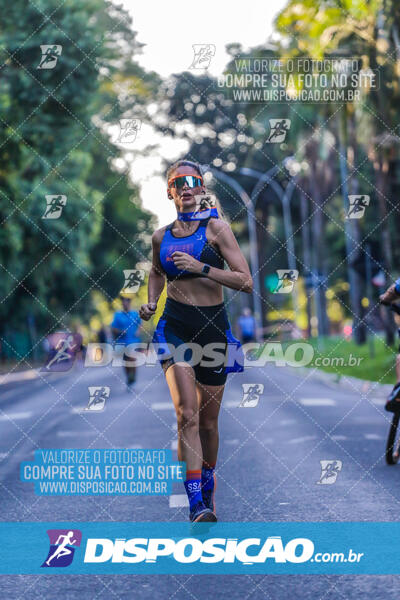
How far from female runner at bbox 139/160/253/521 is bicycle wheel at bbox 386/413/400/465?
3.13 meters

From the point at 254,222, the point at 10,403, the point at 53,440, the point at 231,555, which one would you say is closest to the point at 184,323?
the point at 231,555

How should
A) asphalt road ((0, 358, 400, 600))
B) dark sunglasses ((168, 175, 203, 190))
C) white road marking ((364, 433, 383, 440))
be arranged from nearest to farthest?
asphalt road ((0, 358, 400, 600))
dark sunglasses ((168, 175, 203, 190))
white road marking ((364, 433, 383, 440))

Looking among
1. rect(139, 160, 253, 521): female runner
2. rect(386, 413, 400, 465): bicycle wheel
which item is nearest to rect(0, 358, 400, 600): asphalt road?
rect(386, 413, 400, 465): bicycle wheel

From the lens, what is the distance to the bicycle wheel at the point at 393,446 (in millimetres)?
9461

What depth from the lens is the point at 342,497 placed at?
7.78 meters

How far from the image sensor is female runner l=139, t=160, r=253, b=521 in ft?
20.9

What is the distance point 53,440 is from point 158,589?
23.8 feet

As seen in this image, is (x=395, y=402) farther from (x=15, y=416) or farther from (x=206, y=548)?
(x=15, y=416)

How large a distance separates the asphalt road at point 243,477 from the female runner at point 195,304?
793 millimetres

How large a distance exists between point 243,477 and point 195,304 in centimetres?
284

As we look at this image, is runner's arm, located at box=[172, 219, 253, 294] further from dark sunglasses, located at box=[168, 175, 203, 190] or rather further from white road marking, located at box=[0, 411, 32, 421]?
white road marking, located at box=[0, 411, 32, 421]

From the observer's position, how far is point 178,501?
311 inches

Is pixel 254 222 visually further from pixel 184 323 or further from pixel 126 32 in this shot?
pixel 184 323

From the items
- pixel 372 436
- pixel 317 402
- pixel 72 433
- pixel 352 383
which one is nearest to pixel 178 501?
pixel 372 436
